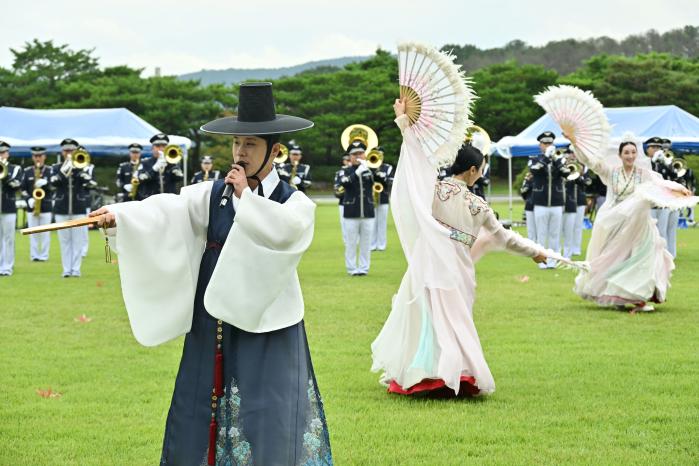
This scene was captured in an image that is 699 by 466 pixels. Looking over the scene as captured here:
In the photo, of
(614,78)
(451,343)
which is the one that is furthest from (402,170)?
(614,78)

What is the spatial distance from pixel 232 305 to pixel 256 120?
917 mm

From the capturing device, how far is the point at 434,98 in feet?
26.7

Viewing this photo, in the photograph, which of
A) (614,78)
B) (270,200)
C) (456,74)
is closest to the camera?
(270,200)

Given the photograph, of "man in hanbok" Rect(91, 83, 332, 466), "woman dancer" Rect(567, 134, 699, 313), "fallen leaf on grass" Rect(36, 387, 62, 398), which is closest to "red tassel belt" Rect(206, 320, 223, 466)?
"man in hanbok" Rect(91, 83, 332, 466)

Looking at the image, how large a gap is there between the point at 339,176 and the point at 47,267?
17.6 ft

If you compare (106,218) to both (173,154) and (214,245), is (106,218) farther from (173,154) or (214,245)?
(173,154)

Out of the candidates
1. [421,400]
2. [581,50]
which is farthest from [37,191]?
[581,50]

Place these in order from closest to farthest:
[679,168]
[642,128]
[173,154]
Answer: [173,154]
[679,168]
[642,128]

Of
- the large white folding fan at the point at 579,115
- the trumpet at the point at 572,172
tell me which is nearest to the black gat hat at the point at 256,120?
the large white folding fan at the point at 579,115

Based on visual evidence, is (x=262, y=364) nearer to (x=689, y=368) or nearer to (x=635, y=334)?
(x=689, y=368)

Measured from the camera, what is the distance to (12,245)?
18203 mm

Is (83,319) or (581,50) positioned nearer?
(83,319)

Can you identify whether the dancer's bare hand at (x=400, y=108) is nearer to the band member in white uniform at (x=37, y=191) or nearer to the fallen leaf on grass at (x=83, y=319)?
the fallen leaf on grass at (x=83, y=319)

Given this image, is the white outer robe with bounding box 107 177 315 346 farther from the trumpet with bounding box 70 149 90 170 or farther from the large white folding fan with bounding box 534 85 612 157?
the trumpet with bounding box 70 149 90 170
